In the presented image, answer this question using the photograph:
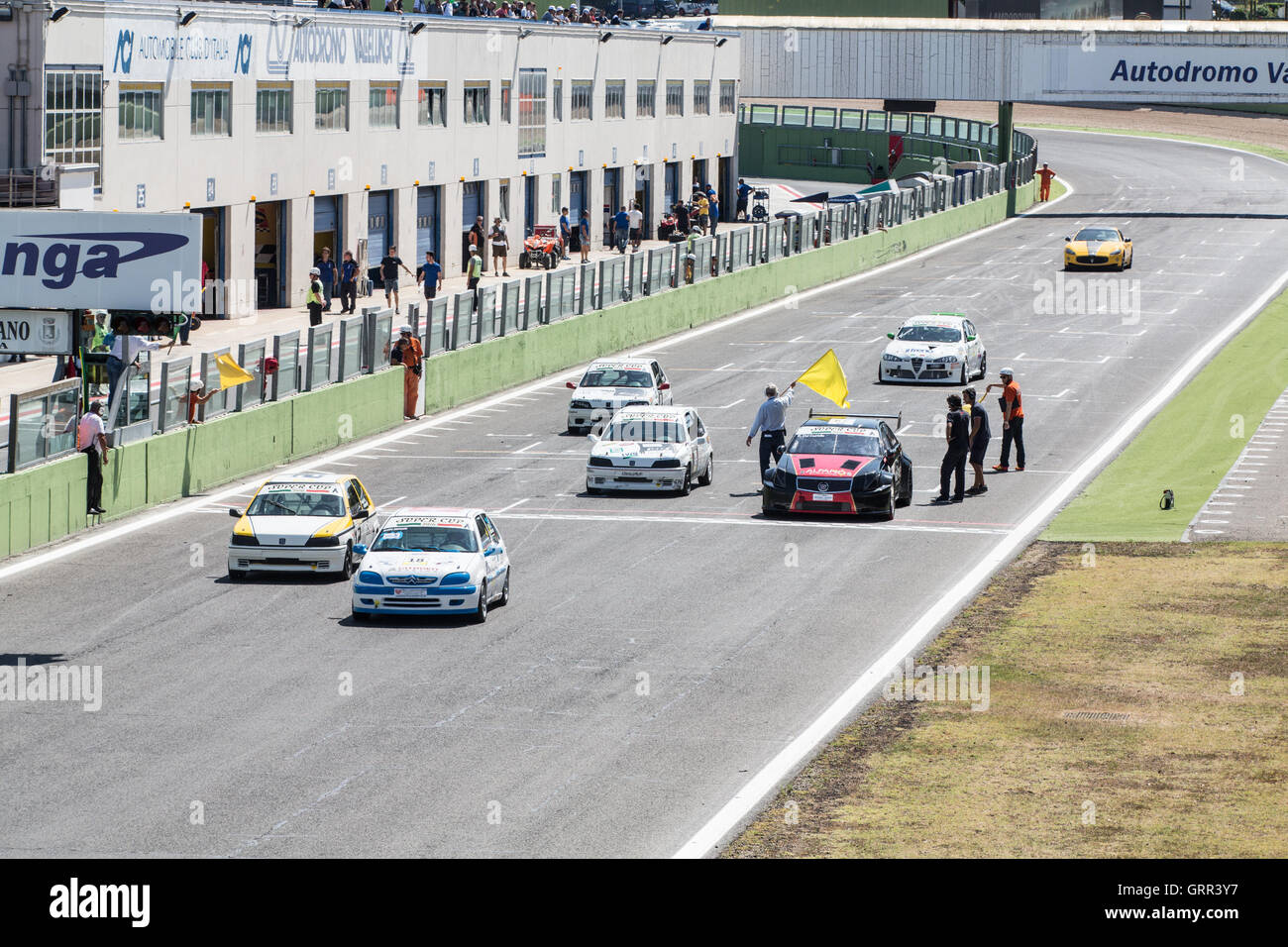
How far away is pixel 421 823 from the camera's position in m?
16.9

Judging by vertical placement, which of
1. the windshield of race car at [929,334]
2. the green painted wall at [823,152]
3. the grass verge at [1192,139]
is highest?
the grass verge at [1192,139]

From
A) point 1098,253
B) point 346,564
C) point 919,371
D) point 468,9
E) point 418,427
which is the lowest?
point 346,564

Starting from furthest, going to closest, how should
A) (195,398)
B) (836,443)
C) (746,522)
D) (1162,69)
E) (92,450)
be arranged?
(1162,69), (195,398), (836,443), (746,522), (92,450)

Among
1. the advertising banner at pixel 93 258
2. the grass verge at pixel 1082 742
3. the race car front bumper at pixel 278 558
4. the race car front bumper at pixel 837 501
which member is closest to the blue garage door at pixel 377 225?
the advertising banner at pixel 93 258

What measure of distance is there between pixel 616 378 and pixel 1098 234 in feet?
104

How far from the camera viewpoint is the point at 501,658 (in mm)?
23531

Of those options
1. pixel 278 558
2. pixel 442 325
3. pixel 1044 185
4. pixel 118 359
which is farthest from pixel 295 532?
pixel 1044 185

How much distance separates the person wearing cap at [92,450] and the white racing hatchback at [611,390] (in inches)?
472

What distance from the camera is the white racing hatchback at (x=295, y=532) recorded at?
27875 mm

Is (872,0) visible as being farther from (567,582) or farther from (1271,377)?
(567,582)

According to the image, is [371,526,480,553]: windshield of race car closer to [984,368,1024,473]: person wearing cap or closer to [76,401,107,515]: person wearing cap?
[76,401,107,515]: person wearing cap

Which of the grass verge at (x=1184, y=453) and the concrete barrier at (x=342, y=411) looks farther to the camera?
the grass verge at (x=1184, y=453)

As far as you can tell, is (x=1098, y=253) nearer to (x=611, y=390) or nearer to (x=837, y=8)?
(x=611, y=390)

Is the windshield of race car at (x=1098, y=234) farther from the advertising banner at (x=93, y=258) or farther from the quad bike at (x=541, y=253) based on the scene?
the advertising banner at (x=93, y=258)
